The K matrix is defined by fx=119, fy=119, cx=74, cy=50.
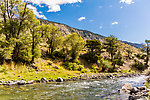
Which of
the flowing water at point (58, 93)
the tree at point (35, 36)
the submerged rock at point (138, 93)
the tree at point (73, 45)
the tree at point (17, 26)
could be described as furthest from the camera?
the tree at point (73, 45)

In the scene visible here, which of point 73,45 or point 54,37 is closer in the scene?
point 54,37

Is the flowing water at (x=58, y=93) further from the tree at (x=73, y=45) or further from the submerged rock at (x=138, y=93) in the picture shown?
the tree at (x=73, y=45)

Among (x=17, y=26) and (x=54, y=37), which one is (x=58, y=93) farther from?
(x=54, y=37)

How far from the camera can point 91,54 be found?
52.2 metres

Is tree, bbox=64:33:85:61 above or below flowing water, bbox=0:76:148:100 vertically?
above

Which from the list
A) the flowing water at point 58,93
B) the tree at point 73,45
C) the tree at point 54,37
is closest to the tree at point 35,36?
the tree at point 54,37

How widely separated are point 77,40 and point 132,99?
37887mm

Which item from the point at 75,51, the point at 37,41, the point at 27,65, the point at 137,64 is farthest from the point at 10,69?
the point at 137,64

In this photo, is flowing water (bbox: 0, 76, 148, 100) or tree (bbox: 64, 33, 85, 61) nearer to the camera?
flowing water (bbox: 0, 76, 148, 100)

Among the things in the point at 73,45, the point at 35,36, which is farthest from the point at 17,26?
the point at 73,45

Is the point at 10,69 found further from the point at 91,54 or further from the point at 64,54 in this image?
the point at 91,54

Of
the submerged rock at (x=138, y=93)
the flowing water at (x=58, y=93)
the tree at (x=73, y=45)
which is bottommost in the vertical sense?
the flowing water at (x=58, y=93)

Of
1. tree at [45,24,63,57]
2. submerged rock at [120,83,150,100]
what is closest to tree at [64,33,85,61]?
tree at [45,24,63,57]

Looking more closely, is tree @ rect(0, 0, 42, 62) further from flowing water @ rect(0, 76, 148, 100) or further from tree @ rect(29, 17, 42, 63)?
flowing water @ rect(0, 76, 148, 100)
